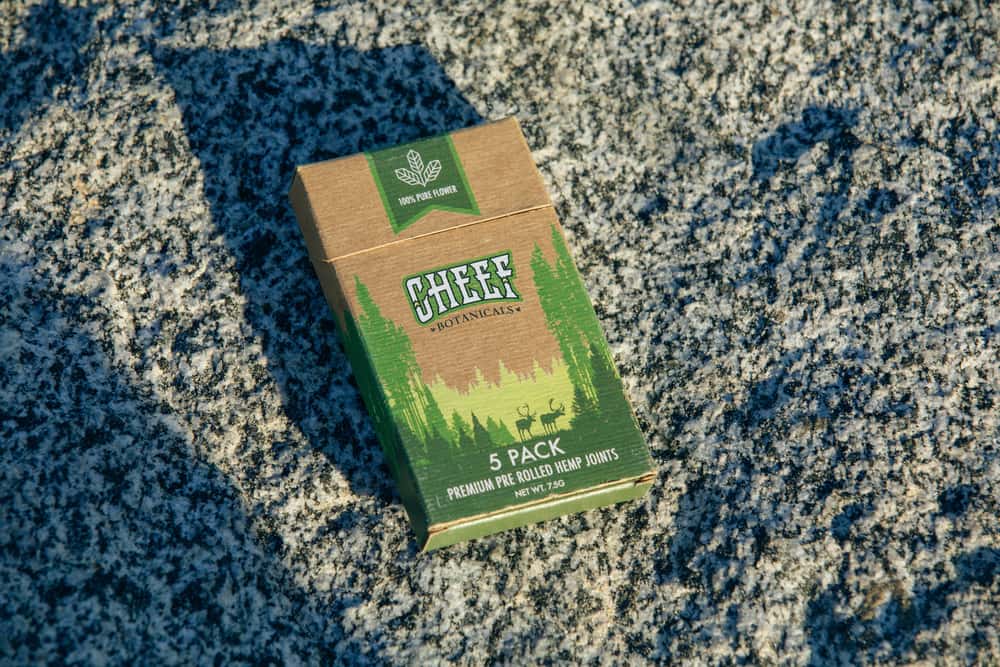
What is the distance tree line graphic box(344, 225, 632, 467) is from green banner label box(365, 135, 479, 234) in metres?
0.14

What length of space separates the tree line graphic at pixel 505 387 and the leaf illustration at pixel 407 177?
0.60 feet

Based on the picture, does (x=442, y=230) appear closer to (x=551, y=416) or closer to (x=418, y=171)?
(x=418, y=171)

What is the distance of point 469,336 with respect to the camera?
56.4 inches

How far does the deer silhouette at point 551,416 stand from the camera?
55.5 inches

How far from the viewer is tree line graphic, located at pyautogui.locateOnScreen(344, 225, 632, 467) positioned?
1.39m

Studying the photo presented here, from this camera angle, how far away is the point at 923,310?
5.44ft

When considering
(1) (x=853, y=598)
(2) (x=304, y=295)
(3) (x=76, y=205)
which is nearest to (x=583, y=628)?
(1) (x=853, y=598)

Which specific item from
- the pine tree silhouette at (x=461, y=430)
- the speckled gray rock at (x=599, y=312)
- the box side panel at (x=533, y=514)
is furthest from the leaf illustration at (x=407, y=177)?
the box side panel at (x=533, y=514)

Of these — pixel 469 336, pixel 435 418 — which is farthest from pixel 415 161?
pixel 435 418

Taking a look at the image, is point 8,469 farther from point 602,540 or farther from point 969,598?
point 969,598

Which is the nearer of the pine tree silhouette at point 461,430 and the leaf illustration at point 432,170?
the pine tree silhouette at point 461,430

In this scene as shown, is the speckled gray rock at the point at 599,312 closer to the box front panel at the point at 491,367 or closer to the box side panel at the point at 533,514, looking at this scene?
the box side panel at the point at 533,514

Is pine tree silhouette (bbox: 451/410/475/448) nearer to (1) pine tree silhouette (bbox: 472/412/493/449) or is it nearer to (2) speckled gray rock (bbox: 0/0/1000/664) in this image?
(1) pine tree silhouette (bbox: 472/412/493/449)

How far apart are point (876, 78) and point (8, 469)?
5.51 ft
